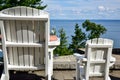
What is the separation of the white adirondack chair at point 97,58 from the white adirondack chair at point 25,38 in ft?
2.02

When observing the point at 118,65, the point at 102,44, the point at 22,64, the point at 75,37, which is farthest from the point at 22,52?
the point at 75,37

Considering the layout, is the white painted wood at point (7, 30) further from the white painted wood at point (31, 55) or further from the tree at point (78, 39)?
the tree at point (78, 39)

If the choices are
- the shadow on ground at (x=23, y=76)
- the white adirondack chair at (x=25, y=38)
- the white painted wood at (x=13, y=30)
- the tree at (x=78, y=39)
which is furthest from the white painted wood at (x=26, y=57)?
the tree at (x=78, y=39)

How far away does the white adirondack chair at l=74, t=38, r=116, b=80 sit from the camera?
302 cm

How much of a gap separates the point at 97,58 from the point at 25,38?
116 cm

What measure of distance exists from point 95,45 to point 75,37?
8.51 metres

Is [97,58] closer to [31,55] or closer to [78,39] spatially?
[31,55]

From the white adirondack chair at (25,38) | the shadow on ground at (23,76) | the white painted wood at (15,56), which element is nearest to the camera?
the white adirondack chair at (25,38)

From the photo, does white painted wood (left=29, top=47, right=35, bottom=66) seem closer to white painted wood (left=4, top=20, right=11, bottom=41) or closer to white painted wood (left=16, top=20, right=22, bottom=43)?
white painted wood (left=16, top=20, right=22, bottom=43)

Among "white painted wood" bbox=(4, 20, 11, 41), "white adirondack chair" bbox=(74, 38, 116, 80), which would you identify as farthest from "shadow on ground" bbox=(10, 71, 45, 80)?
"white painted wood" bbox=(4, 20, 11, 41)

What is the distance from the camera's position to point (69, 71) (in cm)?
443

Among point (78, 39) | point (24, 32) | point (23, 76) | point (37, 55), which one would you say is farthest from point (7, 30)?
point (78, 39)

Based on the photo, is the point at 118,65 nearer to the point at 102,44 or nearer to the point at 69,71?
the point at 69,71

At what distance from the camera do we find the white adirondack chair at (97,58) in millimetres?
3023
